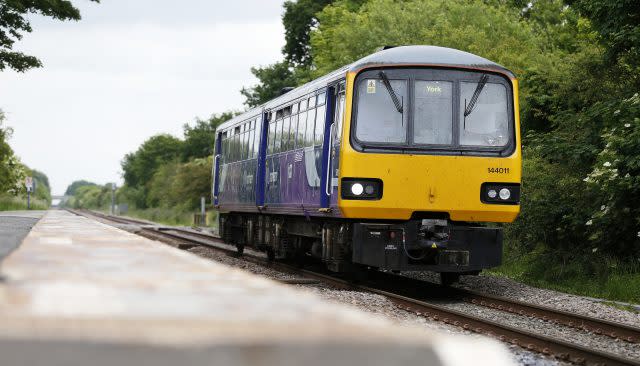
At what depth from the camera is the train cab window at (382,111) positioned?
12.8 m

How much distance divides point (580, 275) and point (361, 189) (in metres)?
4.26

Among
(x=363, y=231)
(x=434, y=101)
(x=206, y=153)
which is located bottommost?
(x=363, y=231)

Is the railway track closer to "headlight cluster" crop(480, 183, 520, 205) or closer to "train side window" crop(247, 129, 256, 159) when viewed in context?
"headlight cluster" crop(480, 183, 520, 205)

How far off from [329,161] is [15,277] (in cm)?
1132

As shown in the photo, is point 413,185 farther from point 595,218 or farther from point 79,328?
point 79,328

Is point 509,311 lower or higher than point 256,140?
lower

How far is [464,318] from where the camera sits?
10242mm

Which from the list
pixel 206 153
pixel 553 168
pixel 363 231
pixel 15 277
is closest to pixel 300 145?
pixel 363 231

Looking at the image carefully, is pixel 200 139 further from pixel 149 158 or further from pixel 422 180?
pixel 422 180

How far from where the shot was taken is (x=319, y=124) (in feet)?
46.3

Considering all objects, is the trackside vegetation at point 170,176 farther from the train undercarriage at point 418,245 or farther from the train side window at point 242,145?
the train undercarriage at point 418,245

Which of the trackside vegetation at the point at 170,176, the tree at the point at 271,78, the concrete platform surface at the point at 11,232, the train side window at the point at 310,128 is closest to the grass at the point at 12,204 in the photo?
the trackside vegetation at the point at 170,176

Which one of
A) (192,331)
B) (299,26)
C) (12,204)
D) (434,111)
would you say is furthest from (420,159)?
(299,26)

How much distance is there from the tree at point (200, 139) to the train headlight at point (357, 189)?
70707 millimetres
